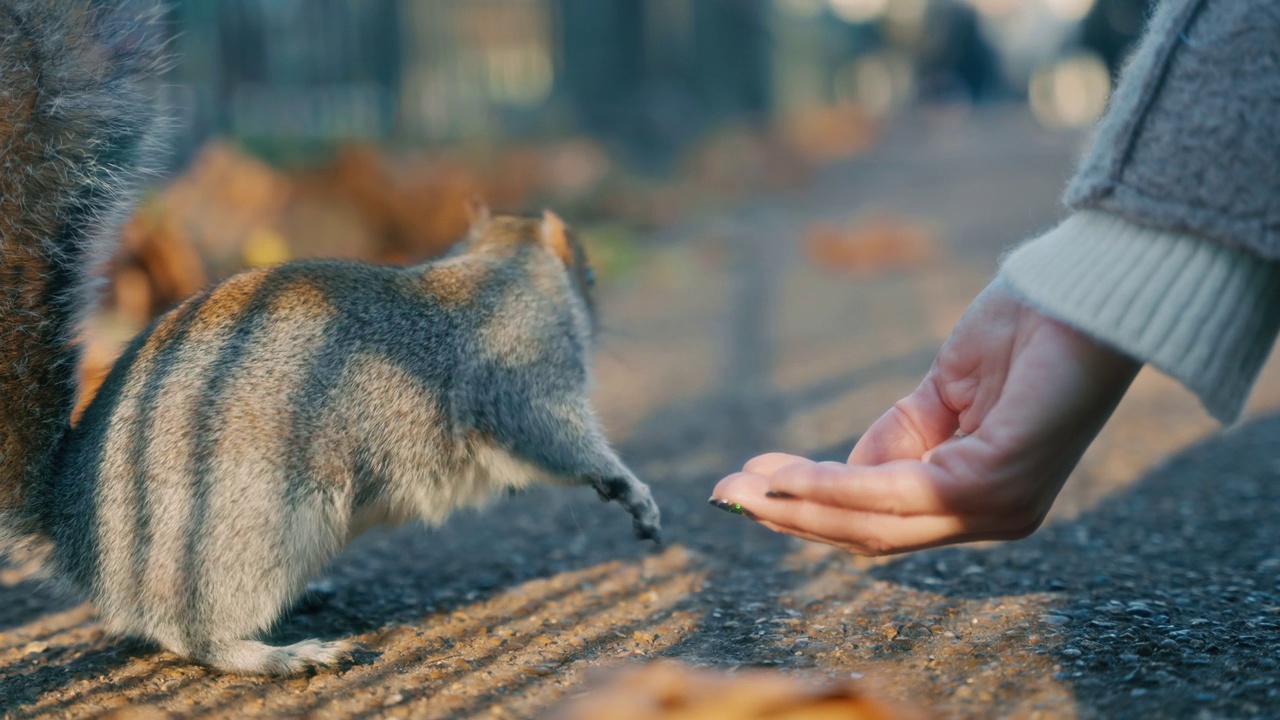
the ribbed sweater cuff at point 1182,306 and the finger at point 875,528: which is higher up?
the ribbed sweater cuff at point 1182,306

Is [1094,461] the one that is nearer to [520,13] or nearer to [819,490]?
[819,490]

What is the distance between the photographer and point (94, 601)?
1818mm

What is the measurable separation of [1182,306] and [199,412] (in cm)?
139

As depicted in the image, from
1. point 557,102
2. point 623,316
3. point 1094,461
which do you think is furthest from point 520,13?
point 1094,461

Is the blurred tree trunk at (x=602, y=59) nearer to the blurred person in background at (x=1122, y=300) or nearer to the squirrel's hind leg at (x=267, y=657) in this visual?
the squirrel's hind leg at (x=267, y=657)

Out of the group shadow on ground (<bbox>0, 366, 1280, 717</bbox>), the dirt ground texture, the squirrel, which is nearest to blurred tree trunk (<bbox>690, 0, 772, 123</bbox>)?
the dirt ground texture

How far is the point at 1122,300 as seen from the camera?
1.28 metres

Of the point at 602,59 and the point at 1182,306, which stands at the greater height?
the point at 602,59

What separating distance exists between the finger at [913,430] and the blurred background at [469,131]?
1.69 metres

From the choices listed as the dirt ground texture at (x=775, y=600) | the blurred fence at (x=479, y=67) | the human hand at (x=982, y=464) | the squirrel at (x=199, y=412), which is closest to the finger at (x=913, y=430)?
the human hand at (x=982, y=464)

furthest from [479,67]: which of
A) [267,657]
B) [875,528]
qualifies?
[875,528]

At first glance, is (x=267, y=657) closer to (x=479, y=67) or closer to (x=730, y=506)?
(x=730, y=506)

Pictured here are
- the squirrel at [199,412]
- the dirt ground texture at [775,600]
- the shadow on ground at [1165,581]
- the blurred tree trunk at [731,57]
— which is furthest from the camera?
the blurred tree trunk at [731,57]

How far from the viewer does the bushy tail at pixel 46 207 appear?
178 cm
